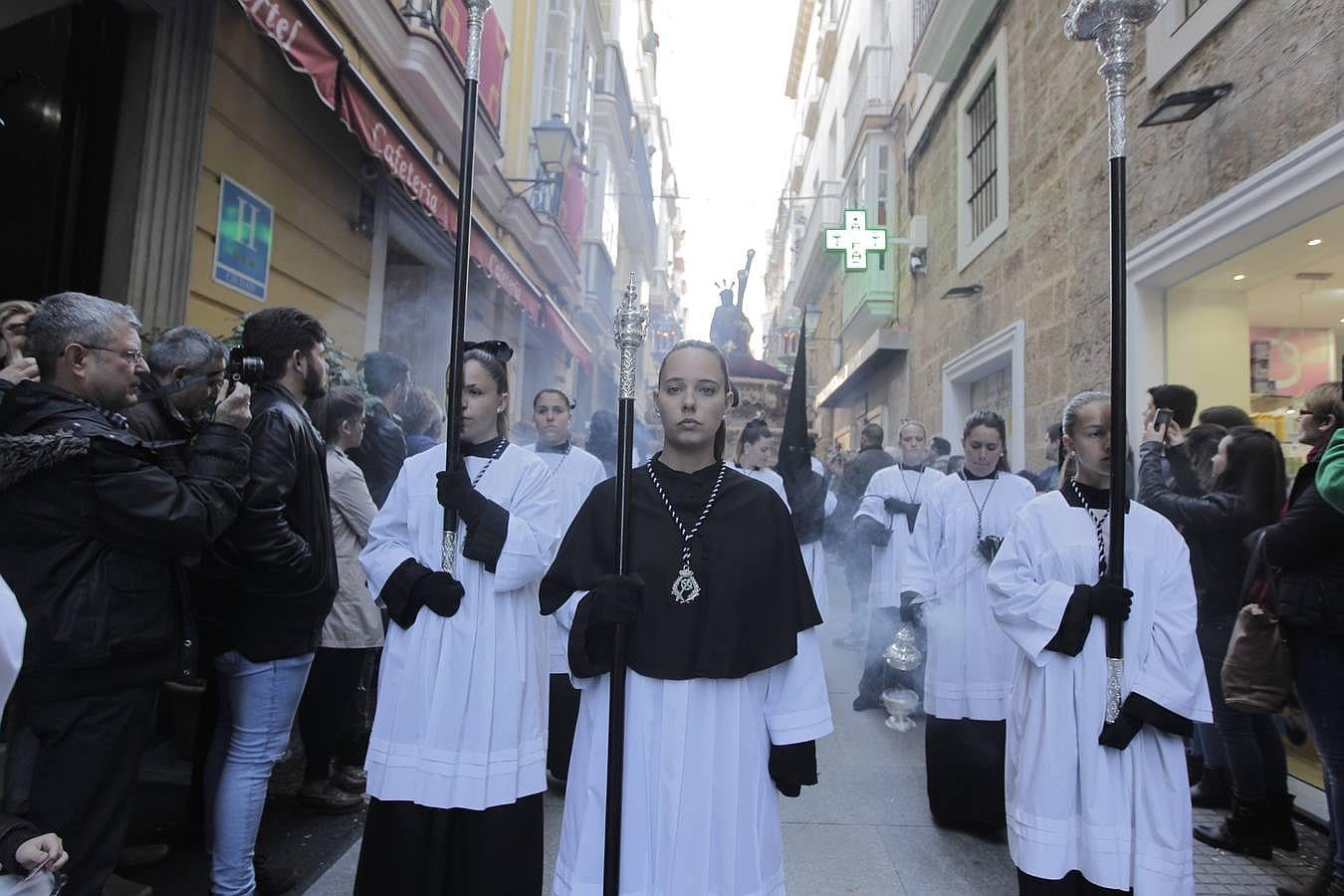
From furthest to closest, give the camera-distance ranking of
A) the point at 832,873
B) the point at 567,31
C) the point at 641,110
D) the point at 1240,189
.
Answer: the point at 641,110 < the point at 567,31 < the point at 1240,189 < the point at 832,873

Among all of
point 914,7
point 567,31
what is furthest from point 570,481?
point 914,7

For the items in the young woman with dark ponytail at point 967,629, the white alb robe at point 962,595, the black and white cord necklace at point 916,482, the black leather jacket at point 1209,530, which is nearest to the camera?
the black leather jacket at point 1209,530

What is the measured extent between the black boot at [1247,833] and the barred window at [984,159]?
7602 millimetres

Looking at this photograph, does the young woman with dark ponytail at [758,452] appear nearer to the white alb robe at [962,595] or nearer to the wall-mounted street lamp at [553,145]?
the white alb robe at [962,595]

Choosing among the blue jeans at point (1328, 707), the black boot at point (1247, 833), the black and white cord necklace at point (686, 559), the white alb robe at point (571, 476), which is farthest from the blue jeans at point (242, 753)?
the black boot at point (1247, 833)

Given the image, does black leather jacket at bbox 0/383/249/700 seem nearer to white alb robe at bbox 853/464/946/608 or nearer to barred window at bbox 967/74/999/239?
white alb robe at bbox 853/464/946/608

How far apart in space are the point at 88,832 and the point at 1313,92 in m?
6.13

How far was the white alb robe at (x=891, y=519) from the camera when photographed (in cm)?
660

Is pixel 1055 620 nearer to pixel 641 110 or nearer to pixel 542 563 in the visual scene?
pixel 542 563

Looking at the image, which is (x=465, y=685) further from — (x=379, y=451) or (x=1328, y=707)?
(x=1328, y=707)

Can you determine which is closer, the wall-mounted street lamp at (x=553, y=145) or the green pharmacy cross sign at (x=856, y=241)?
the wall-mounted street lamp at (x=553, y=145)

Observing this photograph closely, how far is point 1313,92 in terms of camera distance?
14.8 ft

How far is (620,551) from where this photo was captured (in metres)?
2.12

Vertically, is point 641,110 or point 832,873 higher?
point 641,110
